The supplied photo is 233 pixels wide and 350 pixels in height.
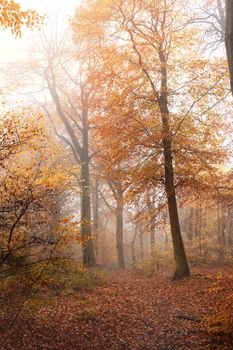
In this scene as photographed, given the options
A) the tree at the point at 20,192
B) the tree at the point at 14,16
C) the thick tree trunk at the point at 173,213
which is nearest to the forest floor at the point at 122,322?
the thick tree trunk at the point at 173,213

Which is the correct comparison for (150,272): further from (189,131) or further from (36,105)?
(36,105)

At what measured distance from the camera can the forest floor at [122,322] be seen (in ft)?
21.2

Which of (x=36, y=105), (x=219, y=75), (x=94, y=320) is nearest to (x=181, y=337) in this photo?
(x=94, y=320)

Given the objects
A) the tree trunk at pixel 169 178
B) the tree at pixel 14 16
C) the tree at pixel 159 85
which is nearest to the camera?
the tree at pixel 14 16

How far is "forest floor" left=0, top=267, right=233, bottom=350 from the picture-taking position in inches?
255

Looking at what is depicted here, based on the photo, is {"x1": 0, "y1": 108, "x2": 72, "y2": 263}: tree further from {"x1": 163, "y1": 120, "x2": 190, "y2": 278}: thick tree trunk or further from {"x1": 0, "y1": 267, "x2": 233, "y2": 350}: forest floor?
{"x1": 163, "y1": 120, "x2": 190, "y2": 278}: thick tree trunk

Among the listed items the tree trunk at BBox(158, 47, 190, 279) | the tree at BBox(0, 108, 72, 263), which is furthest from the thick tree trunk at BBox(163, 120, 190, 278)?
the tree at BBox(0, 108, 72, 263)

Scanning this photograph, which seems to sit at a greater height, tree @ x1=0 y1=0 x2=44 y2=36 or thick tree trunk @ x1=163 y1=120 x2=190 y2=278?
tree @ x1=0 y1=0 x2=44 y2=36

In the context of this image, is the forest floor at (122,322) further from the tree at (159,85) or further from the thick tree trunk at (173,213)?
A: the tree at (159,85)

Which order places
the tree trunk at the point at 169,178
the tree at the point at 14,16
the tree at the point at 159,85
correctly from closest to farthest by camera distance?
the tree at the point at 14,16 < the tree at the point at 159,85 < the tree trunk at the point at 169,178

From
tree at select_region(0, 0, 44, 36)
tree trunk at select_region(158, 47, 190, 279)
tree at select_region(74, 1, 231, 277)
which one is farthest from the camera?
tree trunk at select_region(158, 47, 190, 279)

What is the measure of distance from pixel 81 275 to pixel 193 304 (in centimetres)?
507

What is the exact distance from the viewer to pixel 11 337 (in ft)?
21.8

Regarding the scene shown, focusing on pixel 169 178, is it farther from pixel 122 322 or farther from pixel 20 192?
pixel 20 192
